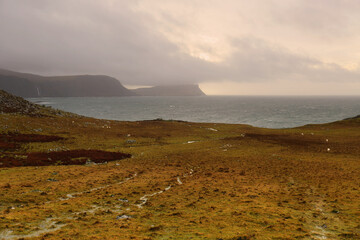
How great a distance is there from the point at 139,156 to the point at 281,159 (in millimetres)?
25551

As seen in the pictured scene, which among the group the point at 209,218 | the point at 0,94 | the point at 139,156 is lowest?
the point at 139,156

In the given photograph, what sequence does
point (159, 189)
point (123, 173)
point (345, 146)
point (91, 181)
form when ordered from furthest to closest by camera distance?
point (345, 146) < point (123, 173) < point (91, 181) < point (159, 189)

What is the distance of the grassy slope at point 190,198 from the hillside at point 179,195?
66 mm

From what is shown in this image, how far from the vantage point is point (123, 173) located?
93.6 ft

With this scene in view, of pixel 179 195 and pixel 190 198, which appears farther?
pixel 179 195

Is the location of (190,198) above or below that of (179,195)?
above

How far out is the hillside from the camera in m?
12.7

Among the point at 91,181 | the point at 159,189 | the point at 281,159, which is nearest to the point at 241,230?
the point at 159,189

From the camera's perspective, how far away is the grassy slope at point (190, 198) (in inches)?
499

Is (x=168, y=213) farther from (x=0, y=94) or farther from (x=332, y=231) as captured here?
(x=0, y=94)

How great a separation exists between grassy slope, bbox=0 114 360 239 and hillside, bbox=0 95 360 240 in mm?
66

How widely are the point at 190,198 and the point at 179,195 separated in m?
1.29

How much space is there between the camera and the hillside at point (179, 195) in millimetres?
12720

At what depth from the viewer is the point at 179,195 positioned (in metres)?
20.2
